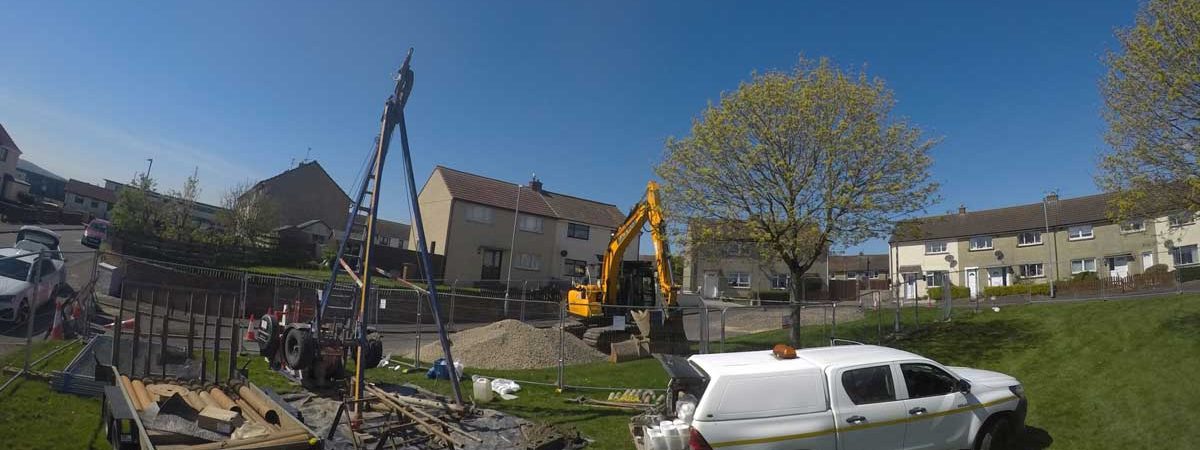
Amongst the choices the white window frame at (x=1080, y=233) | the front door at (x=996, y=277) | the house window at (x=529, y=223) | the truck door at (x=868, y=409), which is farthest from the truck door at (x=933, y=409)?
the front door at (x=996, y=277)

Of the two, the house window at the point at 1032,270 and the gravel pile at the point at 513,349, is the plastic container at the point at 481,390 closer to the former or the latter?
the gravel pile at the point at 513,349

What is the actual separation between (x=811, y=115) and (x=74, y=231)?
48625mm

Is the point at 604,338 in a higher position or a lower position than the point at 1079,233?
lower

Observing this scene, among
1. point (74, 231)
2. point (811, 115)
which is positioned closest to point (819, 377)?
point (811, 115)

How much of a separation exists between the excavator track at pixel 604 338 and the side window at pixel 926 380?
13.3 metres

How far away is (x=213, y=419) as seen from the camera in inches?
294

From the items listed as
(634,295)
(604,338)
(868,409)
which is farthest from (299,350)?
(634,295)

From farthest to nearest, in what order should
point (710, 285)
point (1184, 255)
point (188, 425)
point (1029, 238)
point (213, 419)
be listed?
point (710, 285)
point (1029, 238)
point (1184, 255)
point (213, 419)
point (188, 425)

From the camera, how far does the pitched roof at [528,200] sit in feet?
133

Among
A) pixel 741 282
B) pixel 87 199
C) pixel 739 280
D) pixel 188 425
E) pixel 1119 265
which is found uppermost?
pixel 87 199

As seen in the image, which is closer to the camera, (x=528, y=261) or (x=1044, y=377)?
(x=1044, y=377)

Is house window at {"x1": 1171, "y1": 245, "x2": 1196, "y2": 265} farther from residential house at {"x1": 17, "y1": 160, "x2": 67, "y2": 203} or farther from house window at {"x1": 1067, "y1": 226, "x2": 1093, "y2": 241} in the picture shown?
residential house at {"x1": 17, "y1": 160, "x2": 67, "y2": 203}

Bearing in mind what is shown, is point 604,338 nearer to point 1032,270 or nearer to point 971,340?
point 971,340

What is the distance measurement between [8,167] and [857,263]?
279 feet
